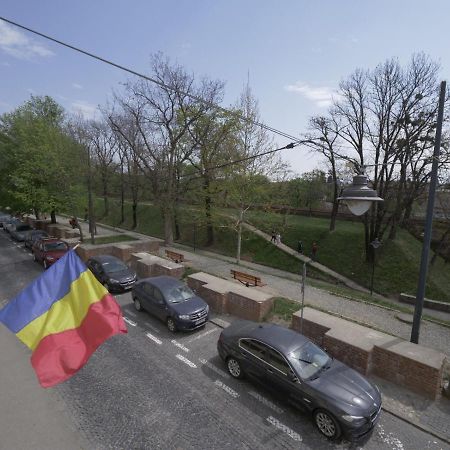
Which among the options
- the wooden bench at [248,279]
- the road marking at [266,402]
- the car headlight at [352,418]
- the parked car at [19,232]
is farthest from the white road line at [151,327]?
the parked car at [19,232]

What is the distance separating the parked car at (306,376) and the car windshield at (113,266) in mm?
8246

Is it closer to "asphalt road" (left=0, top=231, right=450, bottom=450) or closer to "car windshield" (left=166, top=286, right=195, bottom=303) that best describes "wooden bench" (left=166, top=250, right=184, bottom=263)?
"car windshield" (left=166, top=286, right=195, bottom=303)

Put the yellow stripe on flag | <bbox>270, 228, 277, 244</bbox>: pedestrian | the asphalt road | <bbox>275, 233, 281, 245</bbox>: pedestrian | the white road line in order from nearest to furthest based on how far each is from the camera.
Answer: the yellow stripe on flag → the asphalt road → the white road line → <bbox>270, 228, 277, 244</bbox>: pedestrian → <bbox>275, 233, 281, 245</bbox>: pedestrian

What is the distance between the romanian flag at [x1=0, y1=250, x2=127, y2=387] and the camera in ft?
16.4

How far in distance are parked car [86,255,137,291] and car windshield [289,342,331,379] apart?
9231 millimetres

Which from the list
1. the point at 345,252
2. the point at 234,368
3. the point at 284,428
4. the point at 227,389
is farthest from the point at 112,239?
the point at 284,428

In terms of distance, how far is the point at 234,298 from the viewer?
1252 cm

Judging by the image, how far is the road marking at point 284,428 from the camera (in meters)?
6.51

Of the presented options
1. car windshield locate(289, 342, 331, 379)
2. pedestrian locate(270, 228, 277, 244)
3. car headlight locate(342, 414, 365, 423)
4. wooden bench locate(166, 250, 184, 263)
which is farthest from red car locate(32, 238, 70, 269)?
car headlight locate(342, 414, 365, 423)

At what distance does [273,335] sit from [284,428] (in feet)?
6.66

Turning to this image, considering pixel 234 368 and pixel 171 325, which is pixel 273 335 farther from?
pixel 171 325

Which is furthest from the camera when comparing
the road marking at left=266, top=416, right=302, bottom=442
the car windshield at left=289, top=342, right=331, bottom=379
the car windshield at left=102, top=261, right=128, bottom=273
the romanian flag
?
the car windshield at left=102, top=261, right=128, bottom=273

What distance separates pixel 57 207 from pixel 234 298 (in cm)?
2096

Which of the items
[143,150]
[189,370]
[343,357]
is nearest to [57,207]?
[143,150]
